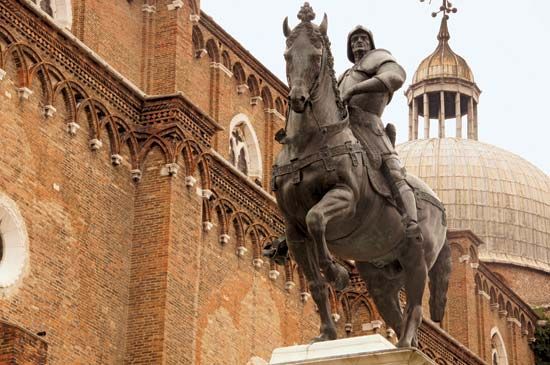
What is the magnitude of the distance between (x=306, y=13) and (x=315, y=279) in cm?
207

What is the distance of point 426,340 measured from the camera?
3575cm

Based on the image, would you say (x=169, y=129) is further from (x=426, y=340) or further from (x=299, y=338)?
(x=426, y=340)

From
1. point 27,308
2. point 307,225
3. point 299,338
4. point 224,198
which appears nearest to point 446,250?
point 307,225

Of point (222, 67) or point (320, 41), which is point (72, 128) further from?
point (320, 41)

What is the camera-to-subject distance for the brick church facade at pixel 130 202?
2361 cm

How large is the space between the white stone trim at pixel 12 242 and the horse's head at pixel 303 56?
36.3 ft

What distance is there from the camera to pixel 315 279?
1268 centimetres

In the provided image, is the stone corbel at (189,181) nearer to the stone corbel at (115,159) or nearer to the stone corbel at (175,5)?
the stone corbel at (115,159)

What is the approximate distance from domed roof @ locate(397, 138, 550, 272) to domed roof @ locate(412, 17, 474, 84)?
14.2 feet

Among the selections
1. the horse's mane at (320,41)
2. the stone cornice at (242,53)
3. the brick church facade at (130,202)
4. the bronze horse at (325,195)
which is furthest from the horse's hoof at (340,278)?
the stone cornice at (242,53)

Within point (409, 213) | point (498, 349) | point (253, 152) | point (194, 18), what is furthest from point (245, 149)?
point (409, 213)

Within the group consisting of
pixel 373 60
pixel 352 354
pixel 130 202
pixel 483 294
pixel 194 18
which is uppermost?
pixel 194 18

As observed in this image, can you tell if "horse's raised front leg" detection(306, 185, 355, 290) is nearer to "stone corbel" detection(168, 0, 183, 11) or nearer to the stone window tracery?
the stone window tracery

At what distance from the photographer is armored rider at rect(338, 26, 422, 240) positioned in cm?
1291
